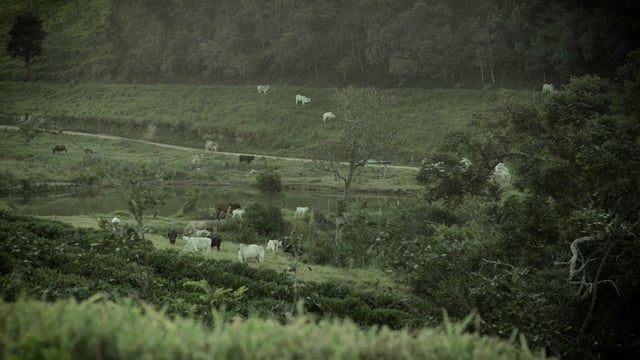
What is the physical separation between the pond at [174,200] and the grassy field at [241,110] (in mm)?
12855

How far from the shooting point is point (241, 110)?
66312 millimetres

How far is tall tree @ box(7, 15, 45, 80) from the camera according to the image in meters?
78.9

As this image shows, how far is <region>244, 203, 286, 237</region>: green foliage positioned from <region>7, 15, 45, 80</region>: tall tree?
64.3 m

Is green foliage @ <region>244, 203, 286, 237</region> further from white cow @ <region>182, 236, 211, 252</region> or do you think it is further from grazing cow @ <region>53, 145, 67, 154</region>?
grazing cow @ <region>53, 145, 67, 154</region>

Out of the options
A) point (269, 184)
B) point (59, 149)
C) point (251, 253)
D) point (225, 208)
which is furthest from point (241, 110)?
point (251, 253)

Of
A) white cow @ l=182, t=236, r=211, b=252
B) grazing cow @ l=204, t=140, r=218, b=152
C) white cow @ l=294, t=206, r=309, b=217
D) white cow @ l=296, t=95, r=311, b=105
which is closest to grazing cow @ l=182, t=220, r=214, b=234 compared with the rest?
white cow @ l=294, t=206, r=309, b=217

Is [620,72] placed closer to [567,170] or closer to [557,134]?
[557,134]

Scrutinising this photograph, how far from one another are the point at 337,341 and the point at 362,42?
230ft

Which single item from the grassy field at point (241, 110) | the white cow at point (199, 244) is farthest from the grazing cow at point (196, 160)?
the white cow at point (199, 244)

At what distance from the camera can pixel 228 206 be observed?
3203 cm

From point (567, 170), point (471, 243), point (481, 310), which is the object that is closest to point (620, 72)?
point (567, 170)

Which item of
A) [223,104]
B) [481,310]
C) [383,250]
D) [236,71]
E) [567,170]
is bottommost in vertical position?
[481,310]

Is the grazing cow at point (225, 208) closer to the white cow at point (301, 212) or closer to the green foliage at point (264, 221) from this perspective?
the green foliage at point (264, 221)

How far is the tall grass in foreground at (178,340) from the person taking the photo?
3.51 metres
